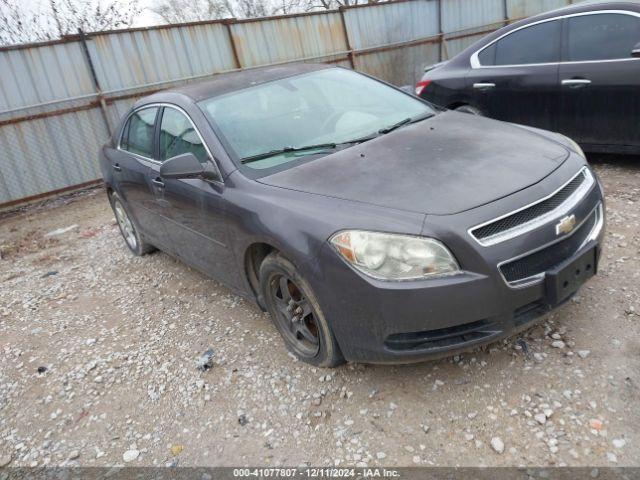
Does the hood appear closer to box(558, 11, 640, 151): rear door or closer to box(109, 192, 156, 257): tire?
box(558, 11, 640, 151): rear door

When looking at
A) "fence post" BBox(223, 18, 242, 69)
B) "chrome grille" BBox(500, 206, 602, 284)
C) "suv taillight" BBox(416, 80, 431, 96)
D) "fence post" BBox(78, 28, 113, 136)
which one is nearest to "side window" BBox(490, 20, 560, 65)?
"suv taillight" BBox(416, 80, 431, 96)

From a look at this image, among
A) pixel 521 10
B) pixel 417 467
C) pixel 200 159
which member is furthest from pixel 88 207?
pixel 521 10

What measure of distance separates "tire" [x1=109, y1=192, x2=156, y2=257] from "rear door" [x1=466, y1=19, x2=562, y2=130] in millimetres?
3904

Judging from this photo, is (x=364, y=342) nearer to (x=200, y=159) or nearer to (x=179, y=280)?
(x=200, y=159)

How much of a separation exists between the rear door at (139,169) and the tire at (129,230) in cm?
24

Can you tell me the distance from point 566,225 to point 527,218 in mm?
226

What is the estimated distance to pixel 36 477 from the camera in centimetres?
260

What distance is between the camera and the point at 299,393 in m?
2.80

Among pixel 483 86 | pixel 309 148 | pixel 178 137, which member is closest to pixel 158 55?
pixel 483 86

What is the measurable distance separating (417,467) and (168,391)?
5.23 feet

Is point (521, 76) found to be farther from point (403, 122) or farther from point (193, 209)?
point (193, 209)

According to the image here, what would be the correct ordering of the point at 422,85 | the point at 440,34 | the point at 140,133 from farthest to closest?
the point at 440,34 < the point at 422,85 < the point at 140,133

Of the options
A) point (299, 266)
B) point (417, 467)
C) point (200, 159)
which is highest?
point (200, 159)

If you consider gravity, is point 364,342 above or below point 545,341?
→ above
